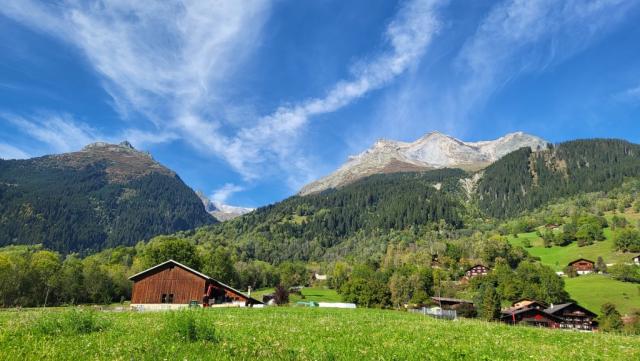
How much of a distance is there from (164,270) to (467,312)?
254ft

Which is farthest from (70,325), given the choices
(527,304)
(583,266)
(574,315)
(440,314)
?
(583,266)

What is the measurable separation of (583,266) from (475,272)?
40.2 metres

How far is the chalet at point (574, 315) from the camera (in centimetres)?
9781

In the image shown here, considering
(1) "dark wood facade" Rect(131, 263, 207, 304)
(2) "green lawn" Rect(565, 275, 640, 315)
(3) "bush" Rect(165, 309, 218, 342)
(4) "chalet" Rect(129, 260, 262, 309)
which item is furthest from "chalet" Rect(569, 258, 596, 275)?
(3) "bush" Rect(165, 309, 218, 342)

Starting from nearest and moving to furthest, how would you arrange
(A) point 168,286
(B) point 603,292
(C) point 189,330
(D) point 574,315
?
(C) point 189,330 < (A) point 168,286 < (D) point 574,315 < (B) point 603,292

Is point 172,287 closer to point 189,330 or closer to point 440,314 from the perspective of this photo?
point 440,314

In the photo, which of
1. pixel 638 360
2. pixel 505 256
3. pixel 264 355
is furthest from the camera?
pixel 505 256

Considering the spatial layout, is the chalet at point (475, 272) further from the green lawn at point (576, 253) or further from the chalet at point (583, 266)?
the chalet at point (583, 266)

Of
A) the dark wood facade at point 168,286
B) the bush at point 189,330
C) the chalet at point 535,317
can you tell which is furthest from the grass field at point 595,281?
the bush at point 189,330

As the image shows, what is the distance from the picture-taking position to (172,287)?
7056cm

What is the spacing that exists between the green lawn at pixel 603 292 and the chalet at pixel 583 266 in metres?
13.6

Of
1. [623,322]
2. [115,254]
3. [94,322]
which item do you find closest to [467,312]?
[623,322]

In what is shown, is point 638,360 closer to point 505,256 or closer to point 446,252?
point 505,256

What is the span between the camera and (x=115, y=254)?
17888cm
